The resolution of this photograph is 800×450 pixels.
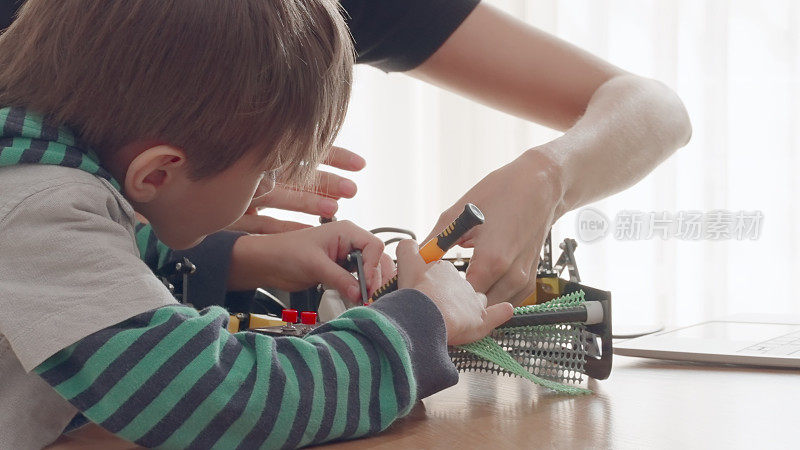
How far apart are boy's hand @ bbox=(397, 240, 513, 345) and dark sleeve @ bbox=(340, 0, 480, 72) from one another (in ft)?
1.85

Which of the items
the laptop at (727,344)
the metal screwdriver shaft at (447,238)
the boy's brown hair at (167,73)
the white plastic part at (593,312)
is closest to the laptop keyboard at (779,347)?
the laptop at (727,344)

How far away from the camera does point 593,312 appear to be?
66 cm

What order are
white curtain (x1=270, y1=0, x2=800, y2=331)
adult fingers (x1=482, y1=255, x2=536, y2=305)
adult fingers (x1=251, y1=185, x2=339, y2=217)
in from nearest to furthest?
adult fingers (x1=482, y1=255, x2=536, y2=305) → adult fingers (x1=251, y1=185, x2=339, y2=217) → white curtain (x1=270, y1=0, x2=800, y2=331)

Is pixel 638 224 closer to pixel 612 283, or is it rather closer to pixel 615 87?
pixel 612 283

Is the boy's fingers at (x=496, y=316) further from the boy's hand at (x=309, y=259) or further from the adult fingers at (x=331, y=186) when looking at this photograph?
the adult fingers at (x=331, y=186)

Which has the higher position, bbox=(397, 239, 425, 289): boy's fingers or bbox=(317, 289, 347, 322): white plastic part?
bbox=(397, 239, 425, 289): boy's fingers

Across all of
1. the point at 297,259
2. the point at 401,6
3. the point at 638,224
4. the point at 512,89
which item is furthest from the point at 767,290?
the point at 297,259

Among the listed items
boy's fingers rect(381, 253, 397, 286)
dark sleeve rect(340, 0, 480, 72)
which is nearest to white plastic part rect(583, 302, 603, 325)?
boy's fingers rect(381, 253, 397, 286)

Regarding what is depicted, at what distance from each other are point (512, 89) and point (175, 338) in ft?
2.73

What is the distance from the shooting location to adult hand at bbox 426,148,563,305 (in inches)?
30.2

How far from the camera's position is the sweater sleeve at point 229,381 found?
461mm

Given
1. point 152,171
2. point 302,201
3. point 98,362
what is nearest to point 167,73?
point 152,171

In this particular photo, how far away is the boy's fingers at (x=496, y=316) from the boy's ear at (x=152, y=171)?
0.81ft

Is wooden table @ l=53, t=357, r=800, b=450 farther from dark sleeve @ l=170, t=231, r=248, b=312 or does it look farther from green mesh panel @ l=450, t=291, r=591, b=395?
dark sleeve @ l=170, t=231, r=248, b=312
